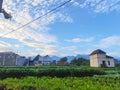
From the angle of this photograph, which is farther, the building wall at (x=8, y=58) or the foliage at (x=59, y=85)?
the building wall at (x=8, y=58)

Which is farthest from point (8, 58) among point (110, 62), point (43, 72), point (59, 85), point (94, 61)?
point (59, 85)

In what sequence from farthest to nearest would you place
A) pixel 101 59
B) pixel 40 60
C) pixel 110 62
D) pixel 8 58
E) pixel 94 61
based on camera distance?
pixel 40 60
pixel 8 58
pixel 94 61
pixel 110 62
pixel 101 59

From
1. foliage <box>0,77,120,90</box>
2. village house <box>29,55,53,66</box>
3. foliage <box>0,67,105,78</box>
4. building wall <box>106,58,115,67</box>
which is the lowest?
foliage <box>0,77,120,90</box>

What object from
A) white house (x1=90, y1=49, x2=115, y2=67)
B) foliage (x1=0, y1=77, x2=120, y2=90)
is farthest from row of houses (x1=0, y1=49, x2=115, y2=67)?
foliage (x1=0, y1=77, x2=120, y2=90)

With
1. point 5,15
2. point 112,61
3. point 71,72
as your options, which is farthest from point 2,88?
point 112,61

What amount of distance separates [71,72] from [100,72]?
5283mm

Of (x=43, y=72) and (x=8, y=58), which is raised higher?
(x=8, y=58)

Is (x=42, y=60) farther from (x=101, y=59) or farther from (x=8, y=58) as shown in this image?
(x=101, y=59)

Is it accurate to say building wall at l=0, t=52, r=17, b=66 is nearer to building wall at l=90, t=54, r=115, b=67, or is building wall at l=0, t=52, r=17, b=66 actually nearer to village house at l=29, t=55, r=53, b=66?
village house at l=29, t=55, r=53, b=66

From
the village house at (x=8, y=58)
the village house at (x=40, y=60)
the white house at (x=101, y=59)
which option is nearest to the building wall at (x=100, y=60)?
the white house at (x=101, y=59)

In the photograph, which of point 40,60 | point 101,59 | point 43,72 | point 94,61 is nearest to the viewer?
point 43,72

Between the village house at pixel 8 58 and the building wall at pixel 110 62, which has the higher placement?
the village house at pixel 8 58

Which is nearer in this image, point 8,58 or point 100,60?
point 100,60

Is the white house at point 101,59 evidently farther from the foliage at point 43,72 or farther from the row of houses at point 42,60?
the foliage at point 43,72
